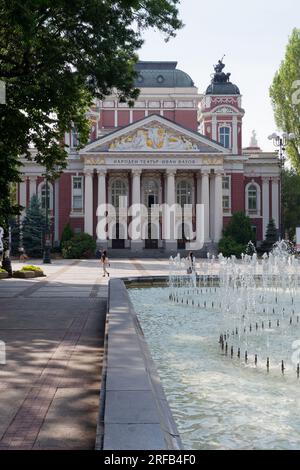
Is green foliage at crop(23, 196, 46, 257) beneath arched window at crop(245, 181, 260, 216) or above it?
beneath

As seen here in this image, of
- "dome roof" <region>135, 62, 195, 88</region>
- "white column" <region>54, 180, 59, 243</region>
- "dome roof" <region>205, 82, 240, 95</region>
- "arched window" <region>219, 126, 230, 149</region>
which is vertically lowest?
"white column" <region>54, 180, 59, 243</region>

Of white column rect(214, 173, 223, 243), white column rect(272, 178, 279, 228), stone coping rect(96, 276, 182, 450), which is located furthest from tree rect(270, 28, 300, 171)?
stone coping rect(96, 276, 182, 450)

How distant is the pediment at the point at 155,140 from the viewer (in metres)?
50.8

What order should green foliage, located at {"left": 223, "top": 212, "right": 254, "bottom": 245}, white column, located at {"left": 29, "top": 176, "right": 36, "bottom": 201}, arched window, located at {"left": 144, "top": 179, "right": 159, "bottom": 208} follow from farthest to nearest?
white column, located at {"left": 29, "top": 176, "right": 36, "bottom": 201} < arched window, located at {"left": 144, "top": 179, "right": 159, "bottom": 208} < green foliage, located at {"left": 223, "top": 212, "right": 254, "bottom": 245}

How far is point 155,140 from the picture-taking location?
5109 cm

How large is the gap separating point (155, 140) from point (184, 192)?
6.62 meters

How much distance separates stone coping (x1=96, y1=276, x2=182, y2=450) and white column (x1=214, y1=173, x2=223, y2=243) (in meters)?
43.6

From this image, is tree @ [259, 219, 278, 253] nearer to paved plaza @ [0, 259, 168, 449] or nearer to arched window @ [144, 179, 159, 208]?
arched window @ [144, 179, 159, 208]

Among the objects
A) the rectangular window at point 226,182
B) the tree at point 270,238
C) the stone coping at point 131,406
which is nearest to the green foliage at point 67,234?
the rectangular window at point 226,182

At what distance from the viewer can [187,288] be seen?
22.1m

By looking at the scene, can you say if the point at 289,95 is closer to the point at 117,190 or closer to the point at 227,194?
the point at 227,194

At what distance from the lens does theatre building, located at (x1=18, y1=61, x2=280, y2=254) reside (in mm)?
51031

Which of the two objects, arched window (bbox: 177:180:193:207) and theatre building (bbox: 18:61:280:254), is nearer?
theatre building (bbox: 18:61:280:254)

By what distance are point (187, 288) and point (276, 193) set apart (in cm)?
3599
